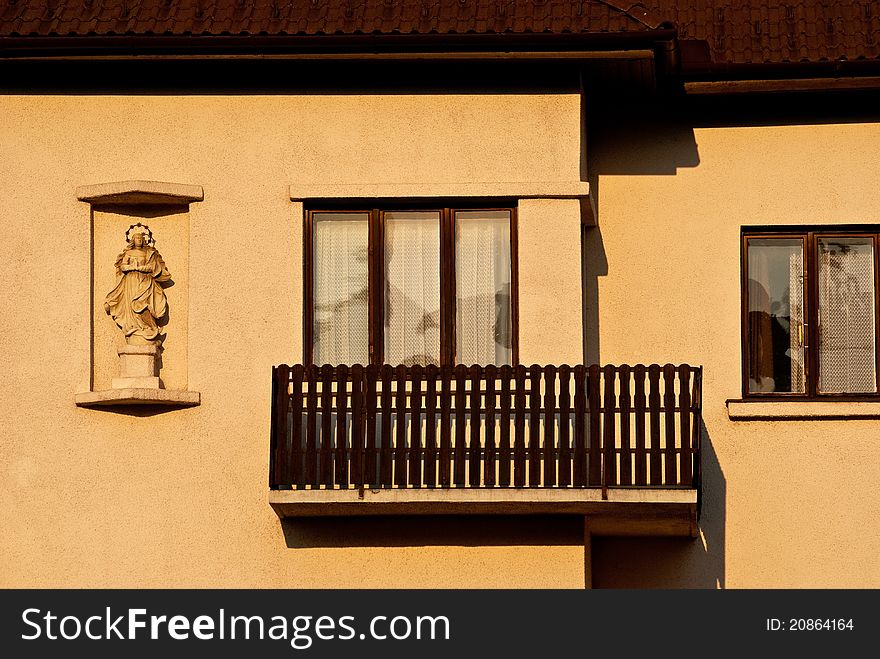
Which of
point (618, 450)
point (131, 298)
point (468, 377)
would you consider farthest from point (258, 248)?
point (618, 450)

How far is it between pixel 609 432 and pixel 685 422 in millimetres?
657

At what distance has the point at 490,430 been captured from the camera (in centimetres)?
1617

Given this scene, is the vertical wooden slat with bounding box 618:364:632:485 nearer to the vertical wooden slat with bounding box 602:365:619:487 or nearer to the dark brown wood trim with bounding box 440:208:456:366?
the vertical wooden slat with bounding box 602:365:619:487

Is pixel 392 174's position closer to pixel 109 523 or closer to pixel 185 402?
pixel 185 402

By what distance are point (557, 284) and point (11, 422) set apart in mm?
4941

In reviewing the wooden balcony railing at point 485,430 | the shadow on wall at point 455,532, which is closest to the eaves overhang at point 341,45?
the wooden balcony railing at point 485,430

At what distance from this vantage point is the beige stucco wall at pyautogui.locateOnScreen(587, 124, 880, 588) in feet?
57.5

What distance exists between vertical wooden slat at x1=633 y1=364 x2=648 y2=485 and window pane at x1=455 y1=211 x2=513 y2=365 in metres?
1.38

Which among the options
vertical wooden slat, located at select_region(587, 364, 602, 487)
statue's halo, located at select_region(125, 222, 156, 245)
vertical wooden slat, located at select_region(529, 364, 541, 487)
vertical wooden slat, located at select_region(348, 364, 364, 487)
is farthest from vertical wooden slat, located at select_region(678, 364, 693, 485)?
statue's halo, located at select_region(125, 222, 156, 245)

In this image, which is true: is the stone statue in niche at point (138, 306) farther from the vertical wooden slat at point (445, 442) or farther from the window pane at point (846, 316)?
the window pane at point (846, 316)

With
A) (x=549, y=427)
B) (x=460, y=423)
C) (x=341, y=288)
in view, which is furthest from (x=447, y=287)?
(x=549, y=427)

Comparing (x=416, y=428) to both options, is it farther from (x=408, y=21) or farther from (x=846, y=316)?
(x=846, y=316)

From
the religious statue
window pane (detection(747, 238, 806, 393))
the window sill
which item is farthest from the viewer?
window pane (detection(747, 238, 806, 393))

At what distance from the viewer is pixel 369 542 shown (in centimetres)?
1662
